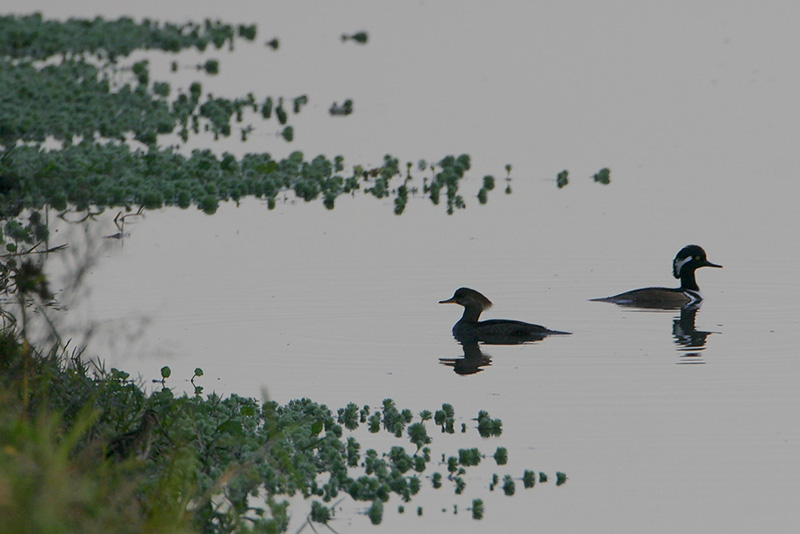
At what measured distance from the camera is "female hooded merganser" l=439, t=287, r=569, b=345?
42.6 feet

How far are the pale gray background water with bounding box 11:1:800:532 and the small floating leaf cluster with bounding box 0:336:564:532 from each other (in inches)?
14.4

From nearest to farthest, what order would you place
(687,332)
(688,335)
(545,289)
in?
(688,335) < (687,332) < (545,289)

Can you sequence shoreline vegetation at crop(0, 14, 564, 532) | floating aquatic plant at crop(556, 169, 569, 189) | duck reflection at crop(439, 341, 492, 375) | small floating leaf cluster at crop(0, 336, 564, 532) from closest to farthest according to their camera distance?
shoreline vegetation at crop(0, 14, 564, 532), small floating leaf cluster at crop(0, 336, 564, 532), duck reflection at crop(439, 341, 492, 375), floating aquatic plant at crop(556, 169, 569, 189)

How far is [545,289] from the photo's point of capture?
14.7m

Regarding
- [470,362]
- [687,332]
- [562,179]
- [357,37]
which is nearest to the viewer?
[470,362]

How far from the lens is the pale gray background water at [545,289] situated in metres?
9.20

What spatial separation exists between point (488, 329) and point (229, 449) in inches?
176

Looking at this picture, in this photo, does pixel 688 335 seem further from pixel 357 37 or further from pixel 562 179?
pixel 357 37

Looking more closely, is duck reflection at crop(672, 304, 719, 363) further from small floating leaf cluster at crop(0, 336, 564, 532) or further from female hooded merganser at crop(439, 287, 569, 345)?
small floating leaf cluster at crop(0, 336, 564, 532)

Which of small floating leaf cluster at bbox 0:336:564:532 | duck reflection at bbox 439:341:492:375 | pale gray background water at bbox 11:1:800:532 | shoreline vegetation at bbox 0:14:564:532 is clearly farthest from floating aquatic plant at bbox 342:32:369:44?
small floating leaf cluster at bbox 0:336:564:532

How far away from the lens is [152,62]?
33812 mm

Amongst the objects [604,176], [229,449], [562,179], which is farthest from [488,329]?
[604,176]

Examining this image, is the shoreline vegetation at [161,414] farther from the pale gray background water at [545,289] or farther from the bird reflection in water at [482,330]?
the bird reflection in water at [482,330]

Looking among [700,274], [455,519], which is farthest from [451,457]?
[700,274]
